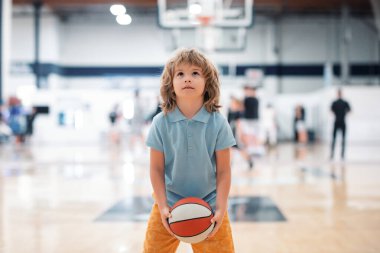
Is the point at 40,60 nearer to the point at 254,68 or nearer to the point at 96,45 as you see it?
the point at 96,45

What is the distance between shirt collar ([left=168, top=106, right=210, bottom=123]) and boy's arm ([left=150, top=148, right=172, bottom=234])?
0.19m

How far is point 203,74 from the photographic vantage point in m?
2.21

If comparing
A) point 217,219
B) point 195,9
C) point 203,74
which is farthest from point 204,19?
point 217,219

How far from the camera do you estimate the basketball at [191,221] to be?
6.91ft

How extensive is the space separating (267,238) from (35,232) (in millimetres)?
1982

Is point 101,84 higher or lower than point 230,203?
higher

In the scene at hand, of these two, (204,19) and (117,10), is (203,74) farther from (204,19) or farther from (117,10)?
(117,10)

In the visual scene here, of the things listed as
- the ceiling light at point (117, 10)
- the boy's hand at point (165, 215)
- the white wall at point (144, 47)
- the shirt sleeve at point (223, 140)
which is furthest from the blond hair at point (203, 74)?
the ceiling light at point (117, 10)

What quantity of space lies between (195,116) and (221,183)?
1.16 ft

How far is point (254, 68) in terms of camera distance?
25.1 m

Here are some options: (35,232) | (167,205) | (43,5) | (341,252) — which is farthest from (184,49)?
(43,5)

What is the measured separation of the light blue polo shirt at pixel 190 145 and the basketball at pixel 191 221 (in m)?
0.13

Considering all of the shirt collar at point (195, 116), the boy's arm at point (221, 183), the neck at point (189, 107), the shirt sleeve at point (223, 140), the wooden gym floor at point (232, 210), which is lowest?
the wooden gym floor at point (232, 210)

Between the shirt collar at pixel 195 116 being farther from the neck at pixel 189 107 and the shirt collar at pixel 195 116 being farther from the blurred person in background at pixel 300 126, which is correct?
the blurred person in background at pixel 300 126
